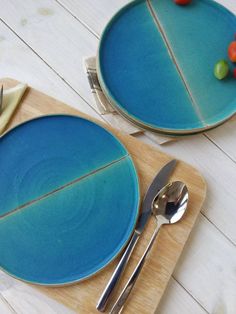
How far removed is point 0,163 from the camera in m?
0.72

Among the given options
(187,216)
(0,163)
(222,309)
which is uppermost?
(0,163)

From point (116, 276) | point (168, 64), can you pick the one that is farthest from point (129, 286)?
point (168, 64)

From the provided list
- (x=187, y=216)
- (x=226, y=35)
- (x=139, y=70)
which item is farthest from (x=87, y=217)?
(x=226, y=35)

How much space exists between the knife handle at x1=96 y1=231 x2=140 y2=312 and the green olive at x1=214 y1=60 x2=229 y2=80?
1.12 ft

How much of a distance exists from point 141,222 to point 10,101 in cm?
32

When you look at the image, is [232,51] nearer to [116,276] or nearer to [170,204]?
[170,204]

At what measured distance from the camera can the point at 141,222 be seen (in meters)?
0.71

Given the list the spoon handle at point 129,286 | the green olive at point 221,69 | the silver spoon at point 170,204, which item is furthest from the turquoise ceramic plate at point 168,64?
the spoon handle at point 129,286

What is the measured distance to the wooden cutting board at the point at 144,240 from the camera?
67cm

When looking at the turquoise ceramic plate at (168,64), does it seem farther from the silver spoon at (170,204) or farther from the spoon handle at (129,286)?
the spoon handle at (129,286)

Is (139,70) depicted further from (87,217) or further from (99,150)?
(87,217)

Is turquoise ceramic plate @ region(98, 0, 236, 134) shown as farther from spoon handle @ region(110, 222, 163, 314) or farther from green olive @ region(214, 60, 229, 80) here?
spoon handle @ region(110, 222, 163, 314)

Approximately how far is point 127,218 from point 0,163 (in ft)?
0.75

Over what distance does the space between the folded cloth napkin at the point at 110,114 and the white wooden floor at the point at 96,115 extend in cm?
2
